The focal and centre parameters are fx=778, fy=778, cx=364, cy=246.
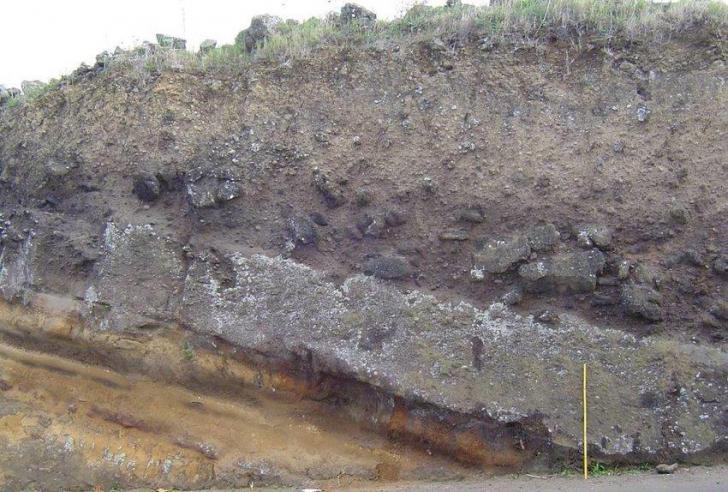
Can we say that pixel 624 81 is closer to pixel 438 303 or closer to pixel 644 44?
pixel 644 44

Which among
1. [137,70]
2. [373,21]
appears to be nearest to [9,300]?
[137,70]

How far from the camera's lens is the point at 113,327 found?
8.50 m

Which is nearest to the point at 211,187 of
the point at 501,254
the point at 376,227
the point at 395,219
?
the point at 376,227

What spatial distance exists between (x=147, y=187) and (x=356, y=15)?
11.6ft

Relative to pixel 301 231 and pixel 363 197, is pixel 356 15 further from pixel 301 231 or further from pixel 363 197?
pixel 301 231

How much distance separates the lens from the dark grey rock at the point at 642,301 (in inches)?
306

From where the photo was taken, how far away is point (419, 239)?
853 cm

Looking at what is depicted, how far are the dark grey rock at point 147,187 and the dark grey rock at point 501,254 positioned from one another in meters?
3.81

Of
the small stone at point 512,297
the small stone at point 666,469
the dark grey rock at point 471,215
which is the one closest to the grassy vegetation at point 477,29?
the dark grey rock at point 471,215

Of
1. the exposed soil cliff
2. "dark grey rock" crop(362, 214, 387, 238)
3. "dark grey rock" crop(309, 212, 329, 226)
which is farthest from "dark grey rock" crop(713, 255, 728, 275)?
"dark grey rock" crop(309, 212, 329, 226)

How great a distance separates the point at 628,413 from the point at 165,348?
4785 millimetres

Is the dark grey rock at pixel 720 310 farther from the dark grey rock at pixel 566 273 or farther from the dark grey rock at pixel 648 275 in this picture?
the dark grey rock at pixel 566 273

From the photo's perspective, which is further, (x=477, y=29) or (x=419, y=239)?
(x=477, y=29)

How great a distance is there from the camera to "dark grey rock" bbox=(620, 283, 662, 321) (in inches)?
306
